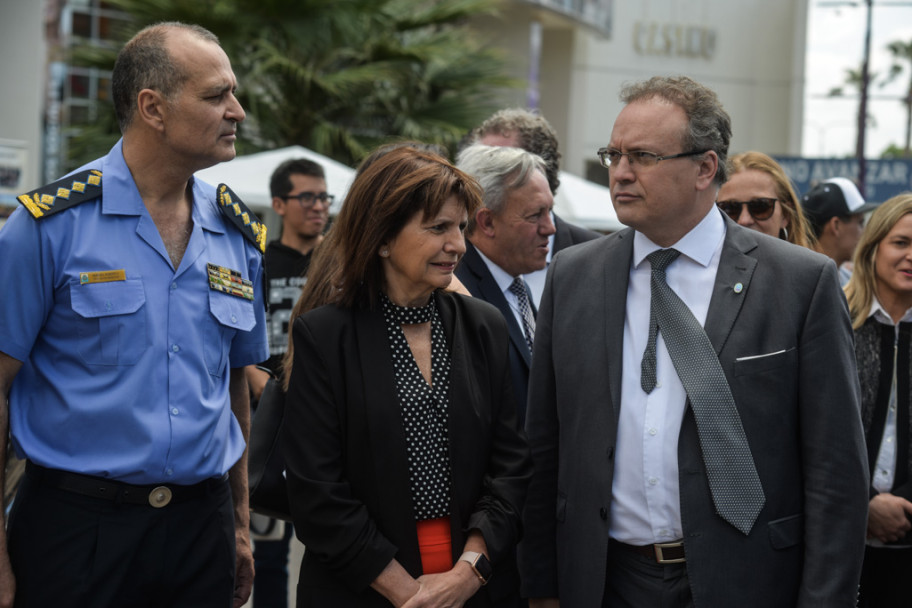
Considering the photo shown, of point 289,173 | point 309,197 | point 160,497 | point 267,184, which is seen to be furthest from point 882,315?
point 267,184

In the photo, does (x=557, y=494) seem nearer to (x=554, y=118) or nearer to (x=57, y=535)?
(x=57, y=535)

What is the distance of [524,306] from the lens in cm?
386

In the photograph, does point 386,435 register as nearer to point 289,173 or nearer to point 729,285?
point 729,285

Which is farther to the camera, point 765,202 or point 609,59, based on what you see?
point 609,59

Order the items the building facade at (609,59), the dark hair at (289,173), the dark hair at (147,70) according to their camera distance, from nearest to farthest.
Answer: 1. the dark hair at (147,70)
2. the dark hair at (289,173)
3. the building facade at (609,59)

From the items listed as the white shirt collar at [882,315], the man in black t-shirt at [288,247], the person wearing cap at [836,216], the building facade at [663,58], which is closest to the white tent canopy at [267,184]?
the man in black t-shirt at [288,247]

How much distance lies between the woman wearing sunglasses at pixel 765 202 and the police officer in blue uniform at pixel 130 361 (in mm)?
2302

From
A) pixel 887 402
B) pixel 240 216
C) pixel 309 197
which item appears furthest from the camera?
pixel 309 197

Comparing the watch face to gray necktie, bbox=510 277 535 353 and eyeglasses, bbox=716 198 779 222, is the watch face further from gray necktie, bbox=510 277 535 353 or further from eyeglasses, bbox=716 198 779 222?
eyeglasses, bbox=716 198 779 222

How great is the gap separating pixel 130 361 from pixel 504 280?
1.50 meters

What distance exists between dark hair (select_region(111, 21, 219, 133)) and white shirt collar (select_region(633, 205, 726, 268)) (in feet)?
4.44

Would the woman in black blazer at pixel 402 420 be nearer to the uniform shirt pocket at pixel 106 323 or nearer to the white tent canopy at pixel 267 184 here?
the uniform shirt pocket at pixel 106 323

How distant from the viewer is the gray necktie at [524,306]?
3.80 m

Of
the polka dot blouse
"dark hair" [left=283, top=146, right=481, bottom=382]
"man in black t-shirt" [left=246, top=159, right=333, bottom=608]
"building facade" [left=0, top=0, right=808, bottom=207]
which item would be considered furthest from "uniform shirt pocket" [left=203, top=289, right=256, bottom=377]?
"building facade" [left=0, top=0, right=808, bottom=207]
